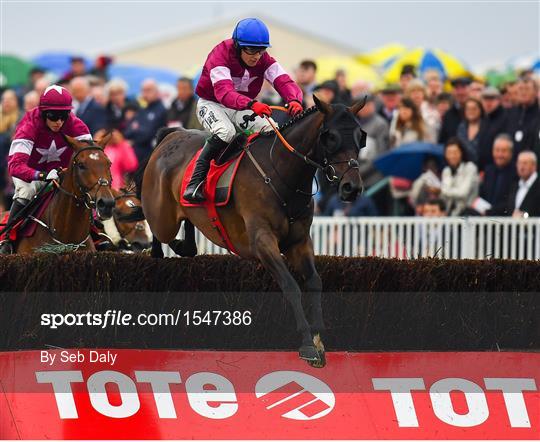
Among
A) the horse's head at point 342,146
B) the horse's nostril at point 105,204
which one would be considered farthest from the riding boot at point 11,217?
the horse's head at point 342,146

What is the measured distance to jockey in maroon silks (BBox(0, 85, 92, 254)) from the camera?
1081 cm

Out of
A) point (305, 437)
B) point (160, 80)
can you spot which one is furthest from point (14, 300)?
point (160, 80)

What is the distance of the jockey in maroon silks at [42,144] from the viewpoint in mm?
10812

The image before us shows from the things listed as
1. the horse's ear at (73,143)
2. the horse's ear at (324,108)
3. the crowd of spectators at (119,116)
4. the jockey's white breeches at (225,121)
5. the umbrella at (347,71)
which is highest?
the horse's ear at (324,108)

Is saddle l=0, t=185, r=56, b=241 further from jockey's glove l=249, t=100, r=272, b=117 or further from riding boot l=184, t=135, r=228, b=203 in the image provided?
jockey's glove l=249, t=100, r=272, b=117

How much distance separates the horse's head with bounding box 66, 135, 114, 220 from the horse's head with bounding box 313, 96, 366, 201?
223cm

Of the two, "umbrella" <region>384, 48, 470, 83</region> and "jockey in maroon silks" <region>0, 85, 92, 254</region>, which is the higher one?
"jockey in maroon silks" <region>0, 85, 92, 254</region>

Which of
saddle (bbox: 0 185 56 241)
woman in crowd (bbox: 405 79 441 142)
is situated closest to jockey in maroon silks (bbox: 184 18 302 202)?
saddle (bbox: 0 185 56 241)

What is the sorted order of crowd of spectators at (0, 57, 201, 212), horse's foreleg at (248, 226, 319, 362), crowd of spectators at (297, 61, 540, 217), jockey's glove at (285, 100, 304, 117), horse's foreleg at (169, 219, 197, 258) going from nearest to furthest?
horse's foreleg at (248, 226, 319, 362), jockey's glove at (285, 100, 304, 117), horse's foreleg at (169, 219, 197, 258), crowd of spectators at (297, 61, 540, 217), crowd of spectators at (0, 57, 201, 212)

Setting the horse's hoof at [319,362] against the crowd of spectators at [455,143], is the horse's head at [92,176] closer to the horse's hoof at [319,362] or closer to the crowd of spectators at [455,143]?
the horse's hoof at [319,362]

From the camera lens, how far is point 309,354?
8.36 metres

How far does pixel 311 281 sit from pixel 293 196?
0.68 meters

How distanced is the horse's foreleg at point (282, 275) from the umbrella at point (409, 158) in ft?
20.4

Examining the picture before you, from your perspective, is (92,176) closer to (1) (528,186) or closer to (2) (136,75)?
(1) (528,186)
